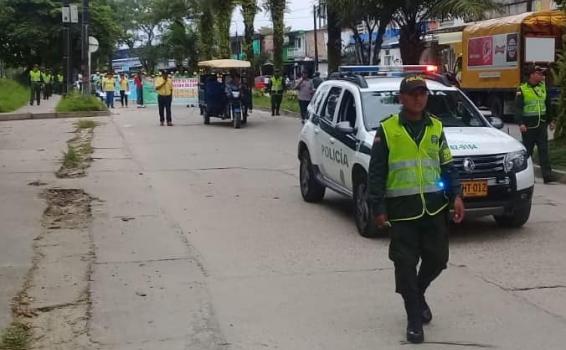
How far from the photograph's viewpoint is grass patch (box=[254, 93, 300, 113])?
30.5 m

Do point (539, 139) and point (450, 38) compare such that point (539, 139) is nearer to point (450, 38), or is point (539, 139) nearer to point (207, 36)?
point (450, 38)

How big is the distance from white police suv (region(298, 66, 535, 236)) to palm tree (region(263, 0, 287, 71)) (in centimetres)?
2294

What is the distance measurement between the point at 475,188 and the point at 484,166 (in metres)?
0.25

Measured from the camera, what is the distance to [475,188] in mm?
8141

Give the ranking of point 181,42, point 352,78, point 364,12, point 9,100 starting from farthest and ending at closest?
point 181,42
point 9,100
point 364,12
point 352,78

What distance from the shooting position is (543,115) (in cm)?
1157

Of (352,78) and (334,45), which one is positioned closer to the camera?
(352,78)

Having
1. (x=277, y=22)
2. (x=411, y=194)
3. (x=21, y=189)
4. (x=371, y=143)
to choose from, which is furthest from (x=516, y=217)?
(x=277, y=22)

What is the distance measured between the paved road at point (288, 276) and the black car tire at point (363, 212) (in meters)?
0.13

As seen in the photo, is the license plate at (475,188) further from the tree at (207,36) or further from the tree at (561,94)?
the tree at (207,36)

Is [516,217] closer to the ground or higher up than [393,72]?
closer to the ground

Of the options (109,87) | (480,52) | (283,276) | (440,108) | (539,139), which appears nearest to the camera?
(283,276)

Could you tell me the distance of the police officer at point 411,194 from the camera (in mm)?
5145

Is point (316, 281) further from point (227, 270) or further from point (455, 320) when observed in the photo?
point (455, 320)
